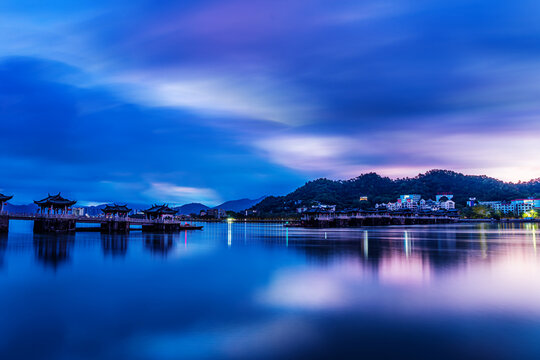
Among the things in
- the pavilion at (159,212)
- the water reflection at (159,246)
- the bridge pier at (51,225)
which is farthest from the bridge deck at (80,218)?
the water reflection at (159,246)

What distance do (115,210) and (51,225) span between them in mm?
11112

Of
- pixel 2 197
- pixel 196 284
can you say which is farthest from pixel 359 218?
pixel 196 284

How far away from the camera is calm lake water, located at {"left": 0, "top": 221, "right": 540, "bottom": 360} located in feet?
28.1

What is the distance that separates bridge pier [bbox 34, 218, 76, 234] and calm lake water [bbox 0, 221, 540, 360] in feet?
93.3

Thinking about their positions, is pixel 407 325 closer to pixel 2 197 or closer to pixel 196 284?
pixel 196 284

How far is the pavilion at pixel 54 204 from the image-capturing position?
50469 mm

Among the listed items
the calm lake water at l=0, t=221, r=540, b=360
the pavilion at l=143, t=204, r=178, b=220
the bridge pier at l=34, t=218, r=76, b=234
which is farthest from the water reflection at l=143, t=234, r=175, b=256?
the pavilion at l=143, t=204, r=178, b=220

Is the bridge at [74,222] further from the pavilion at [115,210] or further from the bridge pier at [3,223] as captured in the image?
the pavilion at [115,210]

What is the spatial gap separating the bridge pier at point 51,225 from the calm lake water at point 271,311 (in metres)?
28.4

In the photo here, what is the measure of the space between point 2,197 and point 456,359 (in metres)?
50.8

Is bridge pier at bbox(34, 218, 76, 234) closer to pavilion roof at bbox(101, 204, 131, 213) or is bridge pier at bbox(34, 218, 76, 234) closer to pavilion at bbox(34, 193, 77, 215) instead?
pavilion at bbox(34, 193, 77, 215)

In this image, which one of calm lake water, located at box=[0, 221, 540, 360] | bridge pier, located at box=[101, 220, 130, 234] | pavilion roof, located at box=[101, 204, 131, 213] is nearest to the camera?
calm lake water, located at box=[0, 221, 540, 360]

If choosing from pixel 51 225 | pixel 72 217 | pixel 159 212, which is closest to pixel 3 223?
pixel 51 225

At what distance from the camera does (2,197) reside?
4372cm
